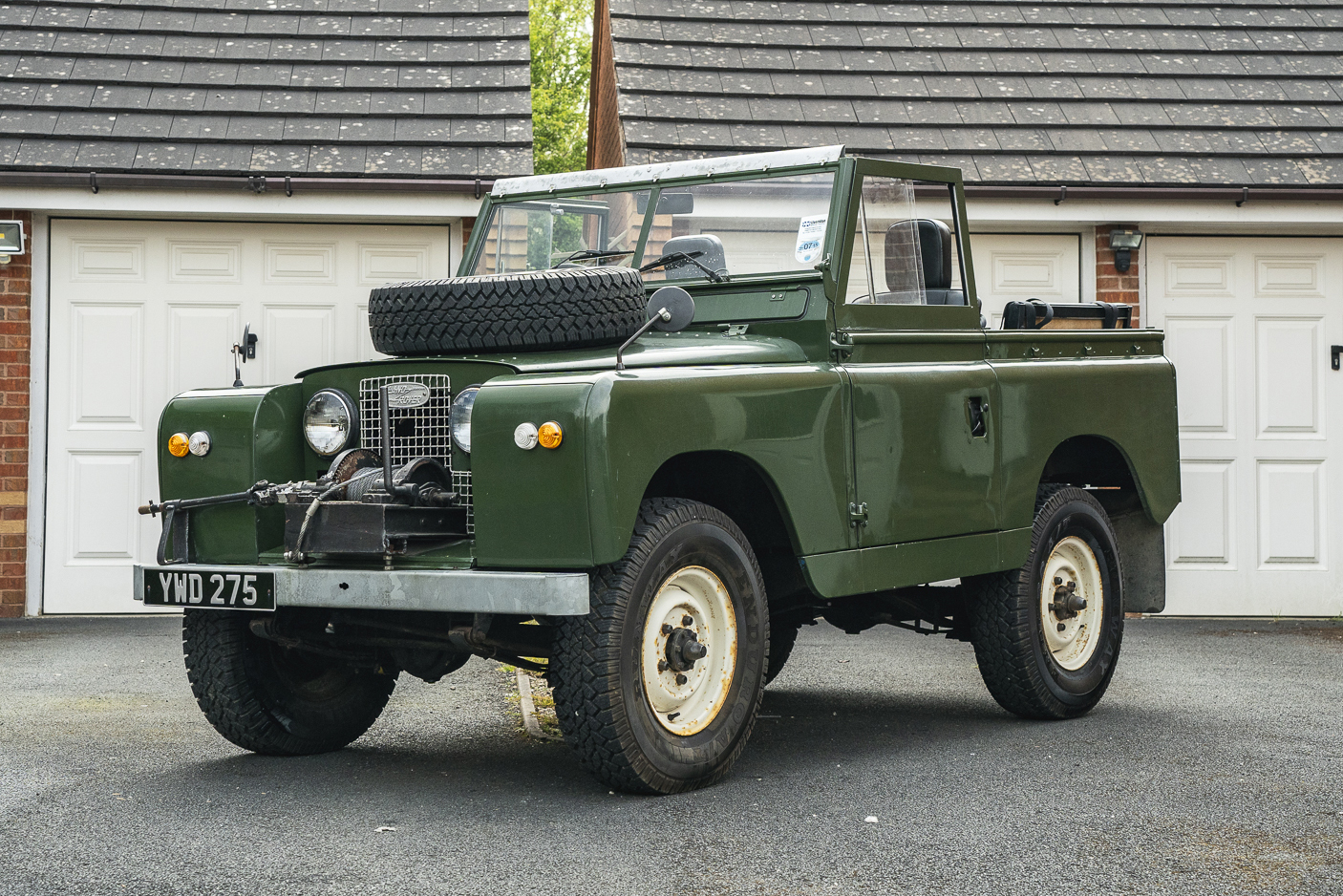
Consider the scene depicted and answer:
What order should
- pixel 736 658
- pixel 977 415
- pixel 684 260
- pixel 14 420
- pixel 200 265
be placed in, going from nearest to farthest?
pixel 736 658, pixel 977 415, pixel 684 260, pixel 14 420, pixel 200 265

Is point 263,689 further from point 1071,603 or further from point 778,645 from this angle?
point 1071,603

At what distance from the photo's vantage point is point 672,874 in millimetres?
3936

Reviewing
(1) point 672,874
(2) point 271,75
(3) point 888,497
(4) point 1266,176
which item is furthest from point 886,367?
(2) point 271,75

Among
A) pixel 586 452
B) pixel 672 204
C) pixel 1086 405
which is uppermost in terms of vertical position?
pixel 672 204

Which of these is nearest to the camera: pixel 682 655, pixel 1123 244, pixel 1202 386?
pixel 682 655

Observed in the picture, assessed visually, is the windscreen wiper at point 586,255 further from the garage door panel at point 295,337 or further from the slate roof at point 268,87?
the garage door panel at point 295,337

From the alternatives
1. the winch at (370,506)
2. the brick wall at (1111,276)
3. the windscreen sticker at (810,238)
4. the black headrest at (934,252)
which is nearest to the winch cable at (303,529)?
the winch at (370,506)

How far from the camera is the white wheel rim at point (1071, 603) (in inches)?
256

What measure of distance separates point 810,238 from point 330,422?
189 cm

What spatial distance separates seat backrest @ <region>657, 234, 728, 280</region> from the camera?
20.0 feet

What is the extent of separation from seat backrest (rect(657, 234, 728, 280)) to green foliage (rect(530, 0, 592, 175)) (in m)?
30.4

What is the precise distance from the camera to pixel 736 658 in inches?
197

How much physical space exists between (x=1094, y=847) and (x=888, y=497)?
65.1 inches

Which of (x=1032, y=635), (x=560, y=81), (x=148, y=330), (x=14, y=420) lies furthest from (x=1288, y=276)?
(x=560, y=81)
